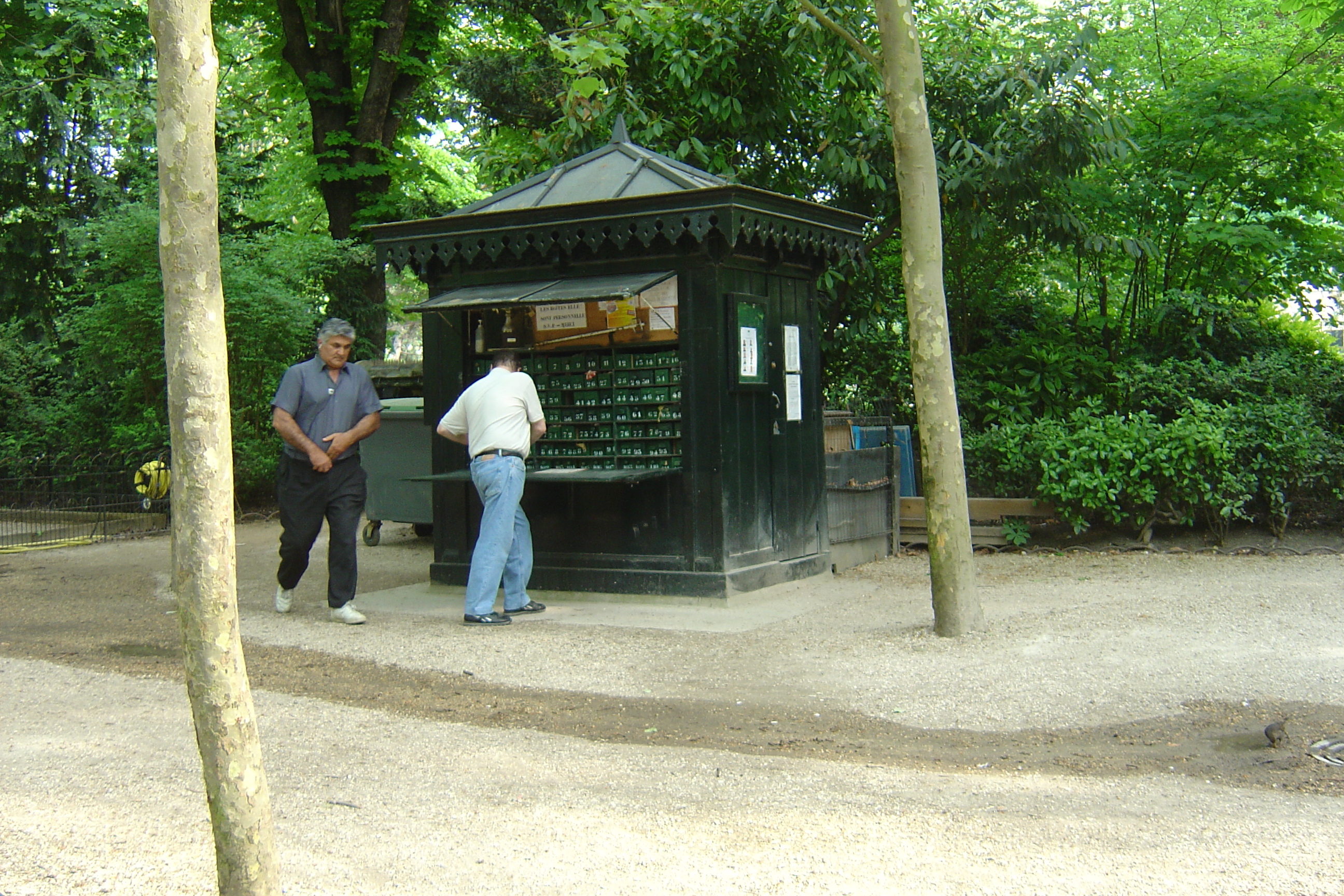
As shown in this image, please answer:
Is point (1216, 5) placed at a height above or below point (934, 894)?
above

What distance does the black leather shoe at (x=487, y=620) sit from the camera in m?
7.98

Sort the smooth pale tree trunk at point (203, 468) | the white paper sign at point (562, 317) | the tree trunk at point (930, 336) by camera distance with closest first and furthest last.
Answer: the smooth pale tree trunk at point (203, 468)
the tree trunk at point (930, 336)
the white paper sign at point (562, 317)

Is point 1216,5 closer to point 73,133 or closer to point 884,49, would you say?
point 884,49

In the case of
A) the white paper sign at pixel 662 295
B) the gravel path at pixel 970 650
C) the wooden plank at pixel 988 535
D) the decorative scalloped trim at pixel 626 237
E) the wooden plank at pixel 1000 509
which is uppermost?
the decorative scalloped trim at pixel 626 237

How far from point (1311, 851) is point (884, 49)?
5159 millimetres

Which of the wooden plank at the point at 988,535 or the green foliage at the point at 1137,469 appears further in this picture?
the wooden plank at the point at 988,535

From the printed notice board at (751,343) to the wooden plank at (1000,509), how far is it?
2.99 m

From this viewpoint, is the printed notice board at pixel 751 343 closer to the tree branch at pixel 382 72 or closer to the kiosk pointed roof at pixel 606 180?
the kiosk pointed roof at pixel 606 180

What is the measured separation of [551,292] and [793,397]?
214 centimetres

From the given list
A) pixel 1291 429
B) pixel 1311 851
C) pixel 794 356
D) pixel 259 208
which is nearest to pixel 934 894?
pixel 1311 851

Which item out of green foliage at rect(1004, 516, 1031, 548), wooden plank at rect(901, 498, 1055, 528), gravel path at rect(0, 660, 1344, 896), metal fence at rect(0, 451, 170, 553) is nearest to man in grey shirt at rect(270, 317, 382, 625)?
gravel path at rect(0, 660, 1344, 896)

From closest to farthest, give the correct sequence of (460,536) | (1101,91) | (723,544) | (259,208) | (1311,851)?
1. (1311,851)
2. (723,544)
3. (460,536)
4. (1101,91)
5. (259,208)

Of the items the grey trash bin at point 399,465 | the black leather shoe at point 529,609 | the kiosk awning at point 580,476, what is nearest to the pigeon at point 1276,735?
the kiosk awning at point 580,476

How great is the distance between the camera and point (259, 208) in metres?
24.2
